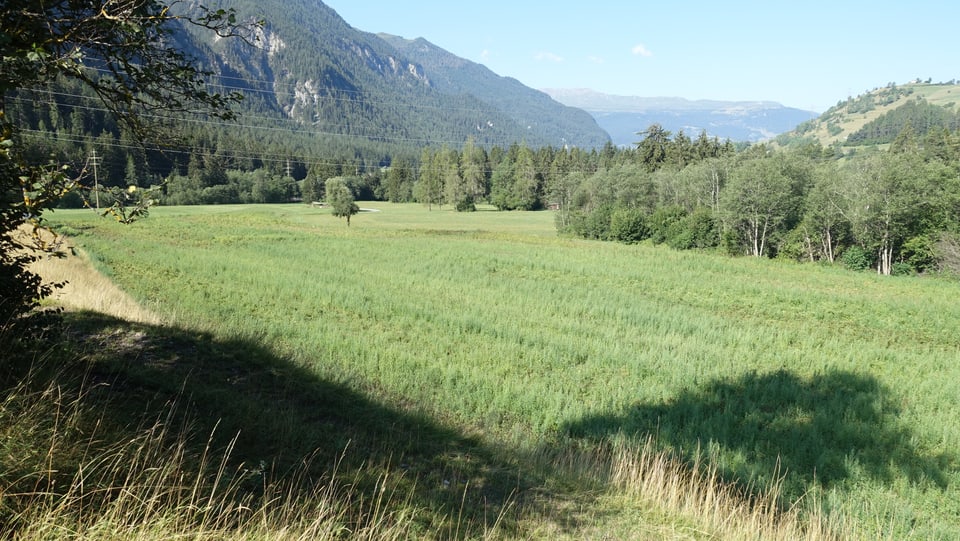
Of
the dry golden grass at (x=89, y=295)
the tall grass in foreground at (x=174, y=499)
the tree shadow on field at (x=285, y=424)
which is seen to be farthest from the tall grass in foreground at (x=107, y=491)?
the dry golden grass at (x=89, y=295)

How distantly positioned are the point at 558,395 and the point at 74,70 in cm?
893

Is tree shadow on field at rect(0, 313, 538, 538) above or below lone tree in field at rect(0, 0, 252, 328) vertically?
below

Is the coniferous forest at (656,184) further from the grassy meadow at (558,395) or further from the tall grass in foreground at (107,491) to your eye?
the grassy meadow at (558,395)

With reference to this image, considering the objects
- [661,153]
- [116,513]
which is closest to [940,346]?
[116,513]

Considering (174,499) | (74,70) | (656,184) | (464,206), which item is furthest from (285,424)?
(464,206)

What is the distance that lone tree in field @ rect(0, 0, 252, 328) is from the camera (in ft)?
12.2

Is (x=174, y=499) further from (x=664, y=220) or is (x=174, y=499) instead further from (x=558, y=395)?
(x=664, y=220)

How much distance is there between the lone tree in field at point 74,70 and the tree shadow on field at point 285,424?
1.73 m

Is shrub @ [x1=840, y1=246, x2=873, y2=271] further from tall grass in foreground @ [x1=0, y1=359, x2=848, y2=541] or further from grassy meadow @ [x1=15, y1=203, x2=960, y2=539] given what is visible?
tall grass in foreground @ [x1=0, y1=359, x2=848, y2=541]

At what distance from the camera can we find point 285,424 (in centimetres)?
679

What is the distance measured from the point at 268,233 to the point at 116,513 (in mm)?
44346

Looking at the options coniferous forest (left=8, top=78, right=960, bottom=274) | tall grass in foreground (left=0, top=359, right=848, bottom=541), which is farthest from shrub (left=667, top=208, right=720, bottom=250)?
tall grass in foreground (left=0, top=359, right=848, bottom=541)

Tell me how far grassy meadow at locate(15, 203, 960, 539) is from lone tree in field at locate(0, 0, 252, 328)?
7.54 ft

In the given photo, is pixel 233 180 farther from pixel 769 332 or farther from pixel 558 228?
pixel 769 332
